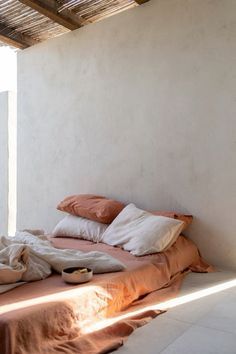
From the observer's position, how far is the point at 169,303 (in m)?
2.02

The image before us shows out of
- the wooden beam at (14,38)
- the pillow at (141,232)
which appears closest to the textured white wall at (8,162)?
the wooden beam at (14,38)

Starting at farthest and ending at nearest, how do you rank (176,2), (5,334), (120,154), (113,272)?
(120,154)
(176,2)
(113,272)
(5,334)

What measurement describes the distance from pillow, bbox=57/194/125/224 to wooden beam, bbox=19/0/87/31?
5.69 feet

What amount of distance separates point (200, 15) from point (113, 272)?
208cm

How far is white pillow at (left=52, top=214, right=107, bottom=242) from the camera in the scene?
2.82 m

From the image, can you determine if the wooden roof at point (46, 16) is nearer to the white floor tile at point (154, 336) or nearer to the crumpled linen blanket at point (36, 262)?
the crumpled linen blanket at point (36, 262)

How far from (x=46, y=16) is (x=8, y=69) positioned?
4.54 feet

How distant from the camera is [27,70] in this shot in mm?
4020

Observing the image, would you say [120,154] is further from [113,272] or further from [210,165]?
[113,272]

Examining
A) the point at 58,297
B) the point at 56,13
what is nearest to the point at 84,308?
the point at 58,297

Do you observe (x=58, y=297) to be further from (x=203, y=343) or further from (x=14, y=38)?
(x=14, y=38)

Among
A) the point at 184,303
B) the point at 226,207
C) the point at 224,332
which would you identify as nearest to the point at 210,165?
the point at 226,207

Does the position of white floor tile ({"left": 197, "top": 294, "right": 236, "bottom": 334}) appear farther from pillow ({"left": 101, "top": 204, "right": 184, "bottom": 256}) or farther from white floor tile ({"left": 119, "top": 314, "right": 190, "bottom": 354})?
pillow ({"left": 101, "top": 204, "right": 184, "bottom": 256})

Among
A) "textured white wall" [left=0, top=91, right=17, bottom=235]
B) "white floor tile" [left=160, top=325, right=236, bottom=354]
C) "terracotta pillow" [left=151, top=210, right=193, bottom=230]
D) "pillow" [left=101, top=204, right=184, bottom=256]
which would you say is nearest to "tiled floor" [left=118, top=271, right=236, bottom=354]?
"white floor tile" [left=160, top=325, right=236, bottom=354]
